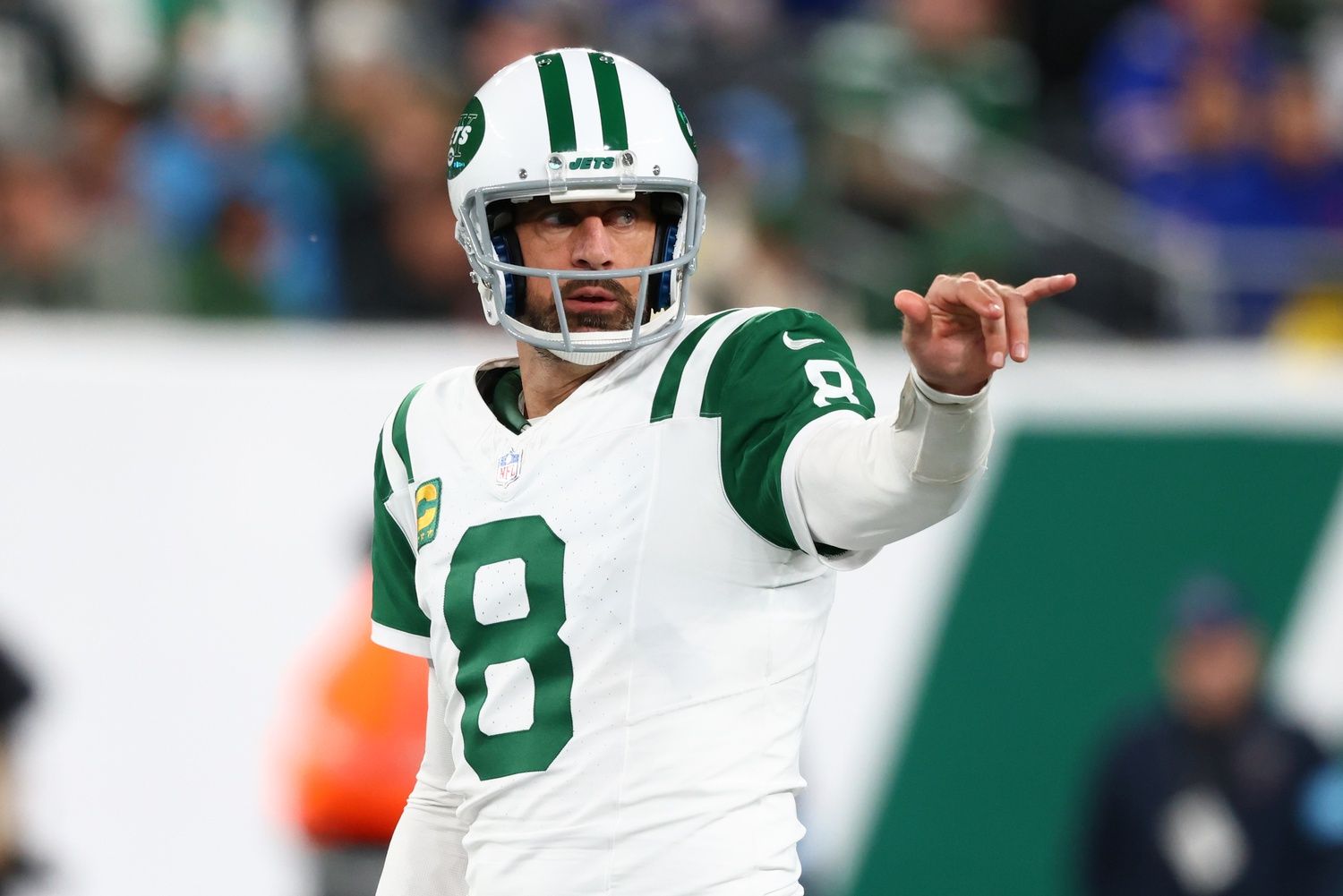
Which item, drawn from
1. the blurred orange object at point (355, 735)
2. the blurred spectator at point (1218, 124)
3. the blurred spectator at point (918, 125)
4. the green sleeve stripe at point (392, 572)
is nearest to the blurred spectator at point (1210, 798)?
the blurred spectator at point (918, 125)

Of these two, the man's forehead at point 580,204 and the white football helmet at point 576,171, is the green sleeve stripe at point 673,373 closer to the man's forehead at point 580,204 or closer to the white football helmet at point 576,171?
the white football helmet at point 576,171

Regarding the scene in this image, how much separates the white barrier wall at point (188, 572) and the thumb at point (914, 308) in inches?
159

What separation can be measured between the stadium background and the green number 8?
347 centimetres

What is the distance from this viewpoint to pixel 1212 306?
661 centimetres

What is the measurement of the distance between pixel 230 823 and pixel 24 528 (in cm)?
110

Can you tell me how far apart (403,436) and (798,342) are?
0.71 meters

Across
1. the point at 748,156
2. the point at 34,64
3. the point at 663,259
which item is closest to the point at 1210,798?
the point at 748,156

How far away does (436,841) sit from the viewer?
2.83 m

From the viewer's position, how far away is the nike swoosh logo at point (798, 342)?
97.4 inches

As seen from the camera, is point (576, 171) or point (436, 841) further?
point (436, 841)

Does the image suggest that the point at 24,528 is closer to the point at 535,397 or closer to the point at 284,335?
the point at 284,335

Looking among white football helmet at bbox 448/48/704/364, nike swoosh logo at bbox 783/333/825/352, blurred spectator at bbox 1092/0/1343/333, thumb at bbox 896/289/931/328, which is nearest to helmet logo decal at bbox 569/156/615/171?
white football helmet at bbox 448/48/704/364

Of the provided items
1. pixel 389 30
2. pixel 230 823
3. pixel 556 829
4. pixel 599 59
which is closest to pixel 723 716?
pixel 556 829

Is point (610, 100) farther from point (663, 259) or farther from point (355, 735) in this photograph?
point (355, 735)
